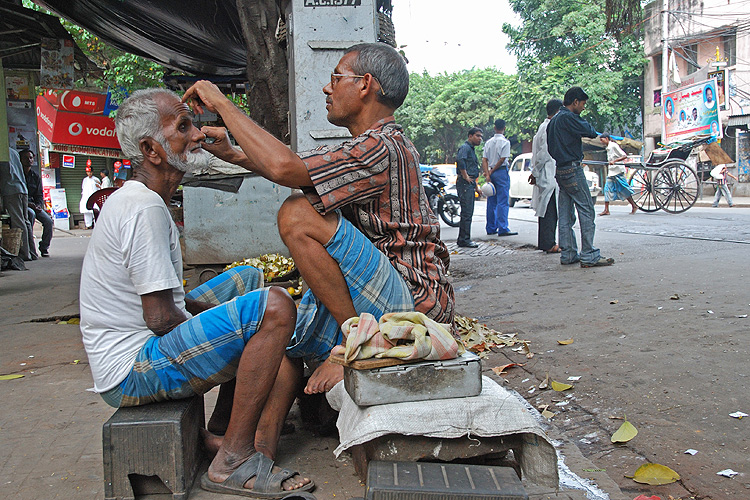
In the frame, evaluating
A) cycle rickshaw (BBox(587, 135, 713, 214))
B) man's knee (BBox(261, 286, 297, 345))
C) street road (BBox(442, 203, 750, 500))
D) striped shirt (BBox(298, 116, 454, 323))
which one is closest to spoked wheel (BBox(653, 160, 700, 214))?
cycle rickshaw (BBox(587, 135, 713, 214))

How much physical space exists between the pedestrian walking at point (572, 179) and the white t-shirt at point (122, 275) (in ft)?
17.4

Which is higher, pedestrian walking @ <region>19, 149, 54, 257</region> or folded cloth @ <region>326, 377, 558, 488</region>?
pedestrian walking @ <region>19, 149, 54, 257</region>

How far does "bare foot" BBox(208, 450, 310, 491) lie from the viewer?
80.1 inches

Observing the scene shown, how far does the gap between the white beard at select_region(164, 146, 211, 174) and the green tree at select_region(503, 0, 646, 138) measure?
25.2 m

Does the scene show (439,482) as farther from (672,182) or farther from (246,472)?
(672,182)

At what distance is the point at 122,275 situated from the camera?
1995 mm

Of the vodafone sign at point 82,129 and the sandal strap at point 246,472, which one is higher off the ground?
the vodafone sign at point 82,129

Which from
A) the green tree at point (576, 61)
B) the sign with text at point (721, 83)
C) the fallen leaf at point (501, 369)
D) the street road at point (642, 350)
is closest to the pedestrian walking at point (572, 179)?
the street road at point (642, 350)

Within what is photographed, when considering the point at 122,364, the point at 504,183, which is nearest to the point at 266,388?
the point at 122,364

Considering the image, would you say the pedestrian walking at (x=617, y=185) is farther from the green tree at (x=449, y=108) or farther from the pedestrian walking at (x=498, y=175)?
the green tree at (x=449, y=108)

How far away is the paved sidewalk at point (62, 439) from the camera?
2.13m

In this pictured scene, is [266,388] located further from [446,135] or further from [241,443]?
[446,135]

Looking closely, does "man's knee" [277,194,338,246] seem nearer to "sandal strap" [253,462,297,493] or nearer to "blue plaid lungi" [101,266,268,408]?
"blue plaid lungi" [101,266,268,408]

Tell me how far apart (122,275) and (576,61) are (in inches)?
1087
